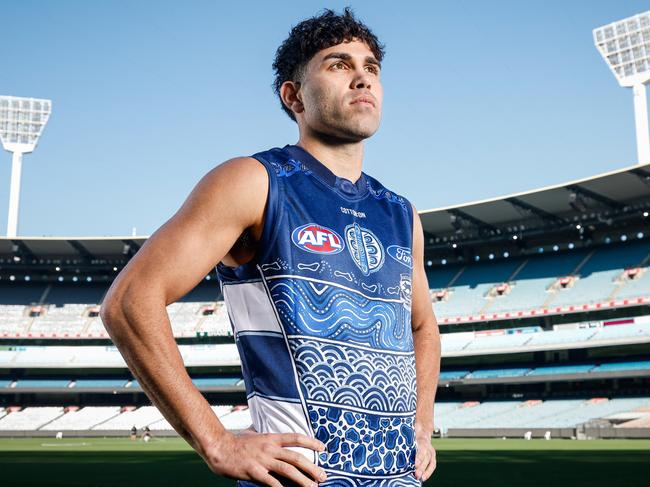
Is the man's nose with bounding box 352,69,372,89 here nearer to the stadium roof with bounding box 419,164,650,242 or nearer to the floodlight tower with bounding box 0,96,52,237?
the stadium roof with bounding box 419,164,650,242

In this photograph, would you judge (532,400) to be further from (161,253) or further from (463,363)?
(161,253)

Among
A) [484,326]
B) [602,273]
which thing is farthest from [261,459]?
[484,326]

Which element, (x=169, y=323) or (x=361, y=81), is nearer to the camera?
(x=169, y=323)

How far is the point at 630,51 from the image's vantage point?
4644cm

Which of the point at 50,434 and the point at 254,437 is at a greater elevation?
the point at 254,437

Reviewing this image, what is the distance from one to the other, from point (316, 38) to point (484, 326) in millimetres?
46445

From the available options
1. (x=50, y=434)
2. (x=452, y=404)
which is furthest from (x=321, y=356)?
(x=50, y=434)

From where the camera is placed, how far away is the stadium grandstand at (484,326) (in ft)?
129

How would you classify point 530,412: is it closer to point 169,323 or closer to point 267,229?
point 267,229

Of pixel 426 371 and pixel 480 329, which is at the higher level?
pixel 426 371

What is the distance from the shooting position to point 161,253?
230 cm

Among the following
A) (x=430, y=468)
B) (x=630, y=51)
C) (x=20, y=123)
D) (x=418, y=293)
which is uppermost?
(x=20, y=123)

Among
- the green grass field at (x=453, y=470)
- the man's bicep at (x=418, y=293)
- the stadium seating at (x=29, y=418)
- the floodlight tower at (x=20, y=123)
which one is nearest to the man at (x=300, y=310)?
the man's bicep at (x=418, y=293)

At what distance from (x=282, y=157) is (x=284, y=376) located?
86 centimetres
